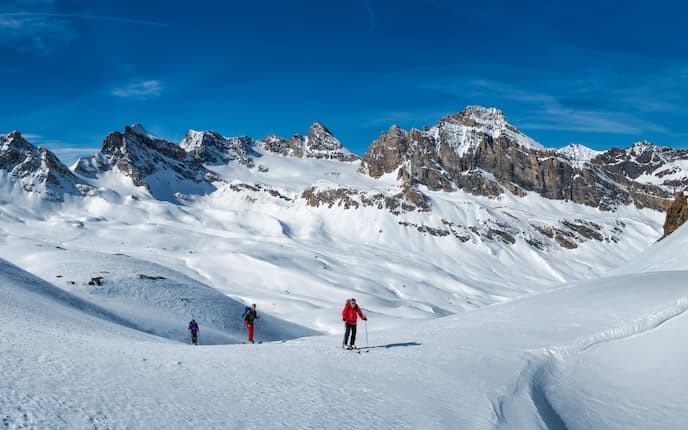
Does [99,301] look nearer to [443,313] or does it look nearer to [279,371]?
[279,371]

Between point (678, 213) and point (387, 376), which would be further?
point (678, 213)

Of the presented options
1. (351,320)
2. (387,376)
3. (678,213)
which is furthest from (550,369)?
(678,213)

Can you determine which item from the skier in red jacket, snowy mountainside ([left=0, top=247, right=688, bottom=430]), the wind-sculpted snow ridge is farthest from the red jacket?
the wind-sculpted snow ridge

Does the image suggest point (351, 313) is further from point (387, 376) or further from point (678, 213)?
point (678, 213)

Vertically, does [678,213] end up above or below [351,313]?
above

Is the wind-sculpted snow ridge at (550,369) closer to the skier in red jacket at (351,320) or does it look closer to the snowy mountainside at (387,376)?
the snowy mountainside at (387,376)

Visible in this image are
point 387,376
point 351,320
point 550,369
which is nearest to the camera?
point 387,376

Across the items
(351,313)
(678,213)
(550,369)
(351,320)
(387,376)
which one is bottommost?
(387,376)

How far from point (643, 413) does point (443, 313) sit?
303ft

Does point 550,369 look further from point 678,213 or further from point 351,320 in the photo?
point 678,213

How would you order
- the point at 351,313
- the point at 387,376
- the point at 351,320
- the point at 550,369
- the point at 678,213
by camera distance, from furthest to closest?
the point at 678,213, the point at 351,313, the point at 351,320, the point at 550,369, the point at 387,376

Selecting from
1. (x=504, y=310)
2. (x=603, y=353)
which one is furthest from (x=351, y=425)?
(x=504, y=310)

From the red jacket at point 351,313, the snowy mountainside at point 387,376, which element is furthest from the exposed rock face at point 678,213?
the red jacket at point 351,313

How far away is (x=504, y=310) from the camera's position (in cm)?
2666
